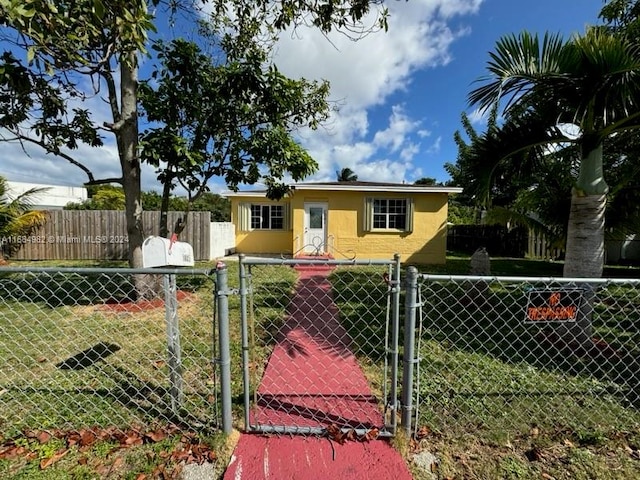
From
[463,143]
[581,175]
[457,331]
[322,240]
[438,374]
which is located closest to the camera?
[438,374]

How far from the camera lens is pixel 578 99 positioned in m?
3.75

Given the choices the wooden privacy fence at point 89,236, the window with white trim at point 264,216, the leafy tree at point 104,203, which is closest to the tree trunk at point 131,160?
the wooden privacy fence at point 89,236

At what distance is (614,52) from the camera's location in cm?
333

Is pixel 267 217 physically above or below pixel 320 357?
above

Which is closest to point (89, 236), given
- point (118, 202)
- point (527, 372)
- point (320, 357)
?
point (118, 202)

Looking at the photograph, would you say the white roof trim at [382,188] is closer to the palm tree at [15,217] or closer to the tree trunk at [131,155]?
the tree trunk at [131,155]

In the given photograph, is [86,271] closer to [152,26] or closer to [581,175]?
[152,26]

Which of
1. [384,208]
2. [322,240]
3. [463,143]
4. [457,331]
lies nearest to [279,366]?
[457,331]

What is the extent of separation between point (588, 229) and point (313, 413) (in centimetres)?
397

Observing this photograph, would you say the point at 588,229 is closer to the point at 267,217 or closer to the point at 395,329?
the point at 395,329

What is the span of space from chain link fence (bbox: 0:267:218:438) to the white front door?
6.77 m

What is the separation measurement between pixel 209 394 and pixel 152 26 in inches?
135

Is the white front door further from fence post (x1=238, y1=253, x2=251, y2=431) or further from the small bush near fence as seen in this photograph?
fence post (x1=238, y1=253, x2=251, y2=431)

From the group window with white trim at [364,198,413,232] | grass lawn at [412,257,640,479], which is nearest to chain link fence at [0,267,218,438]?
grass lawn at [412,257,640,479]
